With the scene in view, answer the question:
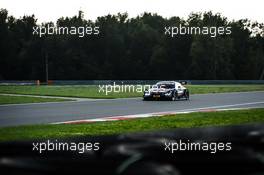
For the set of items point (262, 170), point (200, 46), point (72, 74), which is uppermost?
point (200, 46)

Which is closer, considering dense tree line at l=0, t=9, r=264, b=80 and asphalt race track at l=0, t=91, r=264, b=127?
dense tree line at l=0, t=9, r=264, b=80

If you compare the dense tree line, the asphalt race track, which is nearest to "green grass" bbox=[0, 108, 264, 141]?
the dense tree line

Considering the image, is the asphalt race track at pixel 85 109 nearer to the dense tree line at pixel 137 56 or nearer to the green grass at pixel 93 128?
the green grass at pixel 93 128

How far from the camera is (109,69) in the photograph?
6.21m

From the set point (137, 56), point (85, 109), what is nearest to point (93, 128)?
point (137, 56)

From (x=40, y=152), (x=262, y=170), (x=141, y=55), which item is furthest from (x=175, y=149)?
(x=141, y=55)

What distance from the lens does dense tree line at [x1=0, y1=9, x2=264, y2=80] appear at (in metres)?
5.75

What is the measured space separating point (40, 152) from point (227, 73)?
3.83m

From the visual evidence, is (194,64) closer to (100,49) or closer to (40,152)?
(100,49)

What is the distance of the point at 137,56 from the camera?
6.46 m

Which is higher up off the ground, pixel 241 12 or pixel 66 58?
pixel 241 12

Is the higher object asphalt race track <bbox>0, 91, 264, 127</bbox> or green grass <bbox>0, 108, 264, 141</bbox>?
green grass <bbox>0, 108, 264, 141</bbox>

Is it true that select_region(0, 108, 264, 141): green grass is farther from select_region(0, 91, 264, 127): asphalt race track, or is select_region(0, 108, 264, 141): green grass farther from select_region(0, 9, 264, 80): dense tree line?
select_region(0, 91, 264, 127): asphalt race track

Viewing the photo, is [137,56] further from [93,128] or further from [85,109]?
[85,109]
